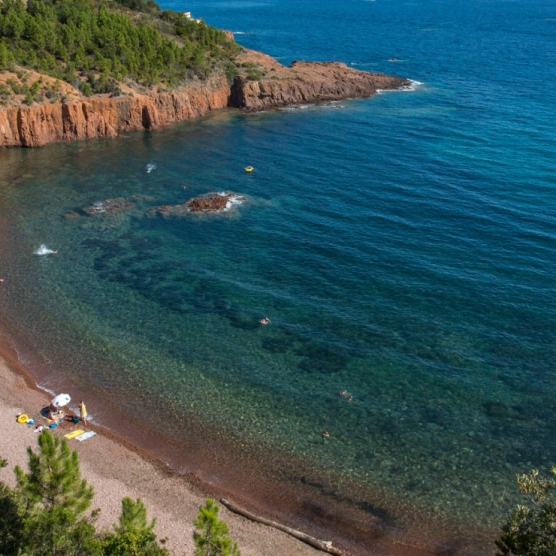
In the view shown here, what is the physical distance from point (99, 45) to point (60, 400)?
256ft

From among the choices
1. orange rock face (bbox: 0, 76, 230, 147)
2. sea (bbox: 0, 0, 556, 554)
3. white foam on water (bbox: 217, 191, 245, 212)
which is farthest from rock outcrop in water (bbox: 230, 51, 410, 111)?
white foam on water (bbox: 217, 191, 245, 212)

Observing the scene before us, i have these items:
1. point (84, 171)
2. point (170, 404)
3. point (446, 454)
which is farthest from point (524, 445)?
point (84, 171)

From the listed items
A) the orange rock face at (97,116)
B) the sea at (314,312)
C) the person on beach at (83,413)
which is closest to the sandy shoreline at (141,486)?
the person on beach at (83,413)

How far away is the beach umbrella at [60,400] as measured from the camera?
43.5m

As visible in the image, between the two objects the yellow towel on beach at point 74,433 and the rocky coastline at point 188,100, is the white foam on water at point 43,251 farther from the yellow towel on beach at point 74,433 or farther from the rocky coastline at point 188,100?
the rocky coastline at point 188,100

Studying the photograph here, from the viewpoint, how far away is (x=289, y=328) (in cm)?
5184

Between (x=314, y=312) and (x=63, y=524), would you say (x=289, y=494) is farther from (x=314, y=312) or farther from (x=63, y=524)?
(x=314, y=312)

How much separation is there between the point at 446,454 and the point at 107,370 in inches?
1022

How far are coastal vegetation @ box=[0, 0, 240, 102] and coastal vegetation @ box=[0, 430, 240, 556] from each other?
241 feet

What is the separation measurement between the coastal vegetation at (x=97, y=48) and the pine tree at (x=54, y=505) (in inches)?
2897

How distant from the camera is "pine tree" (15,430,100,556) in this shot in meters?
25.1

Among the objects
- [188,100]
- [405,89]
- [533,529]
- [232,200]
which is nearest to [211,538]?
[533,529]

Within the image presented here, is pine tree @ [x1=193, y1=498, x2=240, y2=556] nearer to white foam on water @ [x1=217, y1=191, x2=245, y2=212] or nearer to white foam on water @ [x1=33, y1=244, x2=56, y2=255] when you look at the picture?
white foam on water @ [x1=33, y1=244, x2=56, y2=255]

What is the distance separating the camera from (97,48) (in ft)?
336
